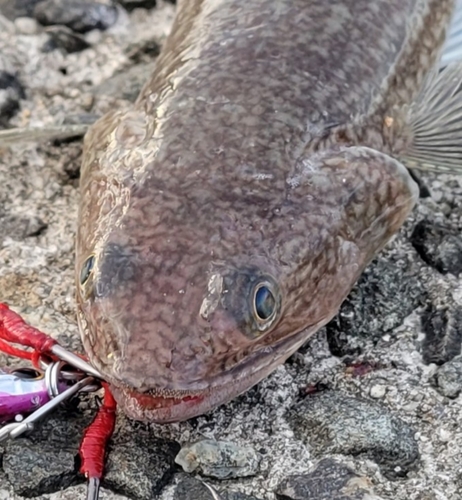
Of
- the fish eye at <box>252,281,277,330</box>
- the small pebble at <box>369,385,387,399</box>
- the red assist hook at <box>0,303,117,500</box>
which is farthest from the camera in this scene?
the small pebble at <box>369,385,387,399</box>

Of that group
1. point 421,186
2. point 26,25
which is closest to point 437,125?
point 421,186

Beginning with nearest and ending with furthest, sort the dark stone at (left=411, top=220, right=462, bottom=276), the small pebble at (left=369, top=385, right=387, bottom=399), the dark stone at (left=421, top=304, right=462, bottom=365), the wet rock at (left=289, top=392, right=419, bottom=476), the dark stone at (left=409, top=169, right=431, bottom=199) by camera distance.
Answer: the wet rock at (left=289, top=392, right=419, bottom=476)
the small pebble at (left=369, top=385, right=387, bottom=399)
the dark stone at (left=421, top=304, right=462, bottom=365)
the dark stone at (left=411, top=220, right=462, bottom=276)
the dark stone at (left=409, top=169, right=431, bottom=199)

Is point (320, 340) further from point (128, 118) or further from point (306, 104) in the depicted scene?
point (128, 118)

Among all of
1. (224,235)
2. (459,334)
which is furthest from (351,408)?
(224,235)

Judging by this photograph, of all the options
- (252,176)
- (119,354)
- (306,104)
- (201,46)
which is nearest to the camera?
(119,354)

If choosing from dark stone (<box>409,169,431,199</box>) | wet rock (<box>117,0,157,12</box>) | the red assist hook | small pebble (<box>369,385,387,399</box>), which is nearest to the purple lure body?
the red assist hook

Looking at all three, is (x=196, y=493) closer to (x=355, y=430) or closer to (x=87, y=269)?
(x=355, y=430)

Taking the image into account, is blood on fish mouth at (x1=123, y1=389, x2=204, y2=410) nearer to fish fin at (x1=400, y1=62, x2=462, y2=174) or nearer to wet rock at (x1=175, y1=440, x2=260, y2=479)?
wet rock at (x1=175, y1=440, x2=260, y2=479)

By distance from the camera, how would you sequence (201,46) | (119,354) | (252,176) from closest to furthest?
(119,354) → (252,176) → (201,46)
